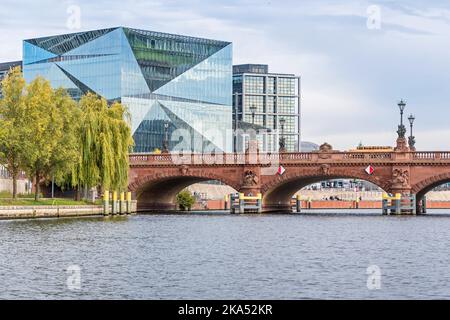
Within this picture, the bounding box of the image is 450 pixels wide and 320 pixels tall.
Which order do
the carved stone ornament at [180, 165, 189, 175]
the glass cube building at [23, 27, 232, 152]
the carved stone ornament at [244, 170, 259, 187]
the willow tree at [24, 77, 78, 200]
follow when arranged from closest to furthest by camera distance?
1. the willow tree at [24, 77, 78, 200]
2. the carved stone ornament at [244, 170, 259, 187]
3. the carved stone ornament at [180, 165, 189, 175]
4. the glass cube building at [23, 27, 232, 152]

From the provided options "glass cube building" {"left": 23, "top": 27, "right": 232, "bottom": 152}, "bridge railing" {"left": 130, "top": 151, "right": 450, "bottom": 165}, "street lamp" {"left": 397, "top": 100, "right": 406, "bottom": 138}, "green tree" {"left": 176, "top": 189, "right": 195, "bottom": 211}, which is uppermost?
"glass cube building" {"left": 23, "top": 27, "right": 232, "bottom": 152}

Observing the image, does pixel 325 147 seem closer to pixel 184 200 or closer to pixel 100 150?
pixel 100 150

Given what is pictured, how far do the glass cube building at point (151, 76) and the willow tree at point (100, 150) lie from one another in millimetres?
70408

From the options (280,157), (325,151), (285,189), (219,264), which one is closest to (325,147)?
(325,151)

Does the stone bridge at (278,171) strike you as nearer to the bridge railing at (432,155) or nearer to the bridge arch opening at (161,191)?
the bridge railing at (432,155)

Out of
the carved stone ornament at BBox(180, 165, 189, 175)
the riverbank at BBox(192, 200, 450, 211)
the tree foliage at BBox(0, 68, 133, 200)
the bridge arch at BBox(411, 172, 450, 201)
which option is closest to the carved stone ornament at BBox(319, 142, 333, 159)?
the bridge arch at BBox(411, 172, 450, 201)

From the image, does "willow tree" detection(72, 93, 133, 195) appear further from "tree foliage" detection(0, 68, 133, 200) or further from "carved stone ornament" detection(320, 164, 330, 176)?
"carved stone ornament" detection(320, 164, 330, 176)

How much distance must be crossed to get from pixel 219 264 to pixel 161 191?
265 feet

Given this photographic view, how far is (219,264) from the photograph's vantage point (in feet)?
137

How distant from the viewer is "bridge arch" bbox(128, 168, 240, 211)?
109000 millimetres

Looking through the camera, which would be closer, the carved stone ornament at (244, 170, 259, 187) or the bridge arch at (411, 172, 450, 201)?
the bridge arch at (411, 172, 450, 201)

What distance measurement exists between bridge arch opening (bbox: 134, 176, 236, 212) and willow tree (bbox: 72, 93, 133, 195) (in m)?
16.7

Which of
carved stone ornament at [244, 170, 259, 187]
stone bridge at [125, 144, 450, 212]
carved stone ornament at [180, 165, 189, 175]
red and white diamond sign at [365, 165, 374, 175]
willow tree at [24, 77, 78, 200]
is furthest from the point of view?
carved stone ornament at [180, 165, 189, 175]

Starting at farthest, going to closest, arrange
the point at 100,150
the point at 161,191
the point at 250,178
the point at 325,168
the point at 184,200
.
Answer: the point at 184,200, the point at 161,191, the point at 250,178, the point at 325,168, the point at 100,150
